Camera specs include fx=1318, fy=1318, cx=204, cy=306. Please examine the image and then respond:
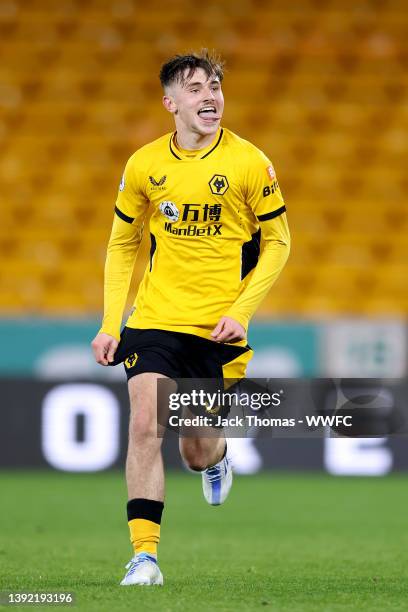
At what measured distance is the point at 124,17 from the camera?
13336mm

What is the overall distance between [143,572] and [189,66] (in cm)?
177

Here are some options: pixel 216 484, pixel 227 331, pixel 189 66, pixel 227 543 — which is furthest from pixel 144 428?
pixel 227 543

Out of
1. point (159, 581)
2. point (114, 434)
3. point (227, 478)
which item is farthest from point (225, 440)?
point (114, 434)

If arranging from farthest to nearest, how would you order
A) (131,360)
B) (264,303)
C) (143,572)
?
1. (264,303)
2. (131,360)
3. (143,572)

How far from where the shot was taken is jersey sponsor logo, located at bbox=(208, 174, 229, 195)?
4637mm

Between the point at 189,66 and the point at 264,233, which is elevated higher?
the point at 189,66

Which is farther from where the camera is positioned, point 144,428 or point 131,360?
point 131,360

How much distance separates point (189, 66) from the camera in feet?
15.4

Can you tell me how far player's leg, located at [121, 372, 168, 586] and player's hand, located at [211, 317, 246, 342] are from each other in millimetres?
247

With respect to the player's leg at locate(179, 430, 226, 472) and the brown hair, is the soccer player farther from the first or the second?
the player's leg at locate(179, 430, 226, 472)

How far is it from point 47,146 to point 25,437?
3939 millimetres

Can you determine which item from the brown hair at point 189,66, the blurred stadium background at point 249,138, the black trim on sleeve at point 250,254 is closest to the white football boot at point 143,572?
the black trim on sleeve at point 250,254

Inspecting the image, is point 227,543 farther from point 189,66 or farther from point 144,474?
point 189,66

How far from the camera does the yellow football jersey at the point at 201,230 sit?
15.3 feet
